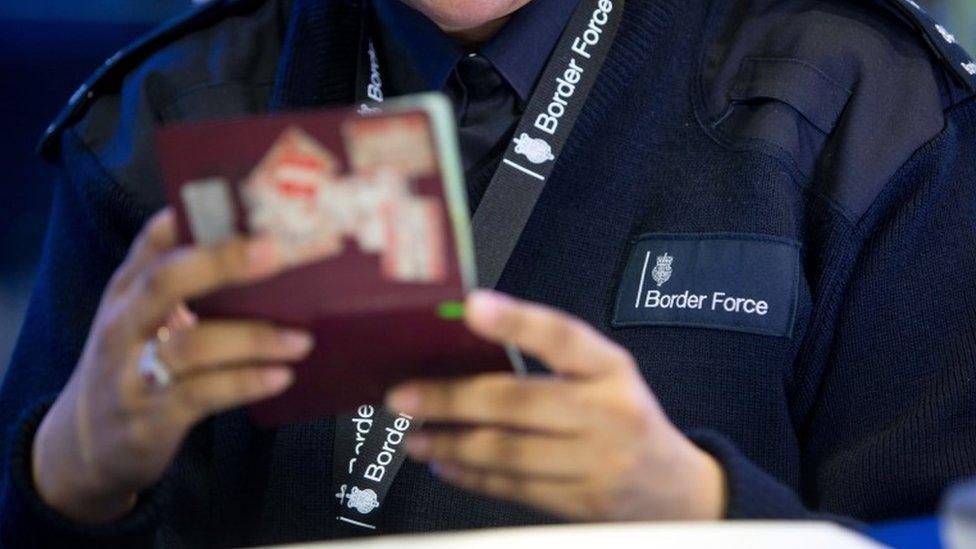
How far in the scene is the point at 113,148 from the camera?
1298 mm

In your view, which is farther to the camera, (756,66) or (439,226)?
(756,66)

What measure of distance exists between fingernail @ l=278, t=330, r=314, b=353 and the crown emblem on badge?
1.45 ft

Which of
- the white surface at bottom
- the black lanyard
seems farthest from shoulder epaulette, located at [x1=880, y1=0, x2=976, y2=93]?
the white surface at bottom

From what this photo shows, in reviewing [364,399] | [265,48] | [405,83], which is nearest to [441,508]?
[364,399]

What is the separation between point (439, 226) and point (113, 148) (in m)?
0.63

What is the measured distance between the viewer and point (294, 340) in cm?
82

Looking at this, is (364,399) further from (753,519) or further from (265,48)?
(265,48)

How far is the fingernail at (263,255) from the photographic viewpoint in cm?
77

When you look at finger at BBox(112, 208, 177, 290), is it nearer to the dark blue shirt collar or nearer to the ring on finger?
the ring on finger

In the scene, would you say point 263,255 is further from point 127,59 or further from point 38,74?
point 38,74

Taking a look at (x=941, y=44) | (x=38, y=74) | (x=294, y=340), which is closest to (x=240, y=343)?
(x=294, y=340)

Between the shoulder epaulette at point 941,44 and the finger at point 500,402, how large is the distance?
22.1 inches

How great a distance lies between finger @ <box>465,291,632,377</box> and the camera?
0.79m

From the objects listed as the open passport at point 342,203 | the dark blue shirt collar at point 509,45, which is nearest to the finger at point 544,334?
the open passport at point 342,203
